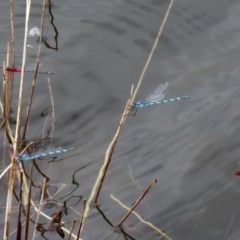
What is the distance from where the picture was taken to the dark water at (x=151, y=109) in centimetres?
262

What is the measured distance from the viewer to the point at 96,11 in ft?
12.5

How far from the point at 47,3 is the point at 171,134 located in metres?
1.35

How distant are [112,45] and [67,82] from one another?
17.5 inches

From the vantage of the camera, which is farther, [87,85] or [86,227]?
[87,85]

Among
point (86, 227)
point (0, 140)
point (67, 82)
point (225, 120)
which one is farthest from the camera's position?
point (67, 82)

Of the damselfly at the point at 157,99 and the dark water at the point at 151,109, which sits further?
the damselfly at the point at 157,99

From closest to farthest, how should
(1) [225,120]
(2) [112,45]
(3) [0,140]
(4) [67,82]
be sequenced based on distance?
(3) [0,140], (1) [225,120], (4) [67,82], (2) [112,45]

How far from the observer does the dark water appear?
2.62m

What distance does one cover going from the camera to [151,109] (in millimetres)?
3191

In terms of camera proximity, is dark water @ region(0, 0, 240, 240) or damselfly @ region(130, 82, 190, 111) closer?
dark water @ region(0, 0, 240, 240)

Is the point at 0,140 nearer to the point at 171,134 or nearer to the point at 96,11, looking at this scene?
the point at 171,134

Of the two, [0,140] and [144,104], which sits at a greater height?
[144,104]

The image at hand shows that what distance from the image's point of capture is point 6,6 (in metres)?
3.79

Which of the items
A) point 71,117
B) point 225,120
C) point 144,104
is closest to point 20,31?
point 71,117
